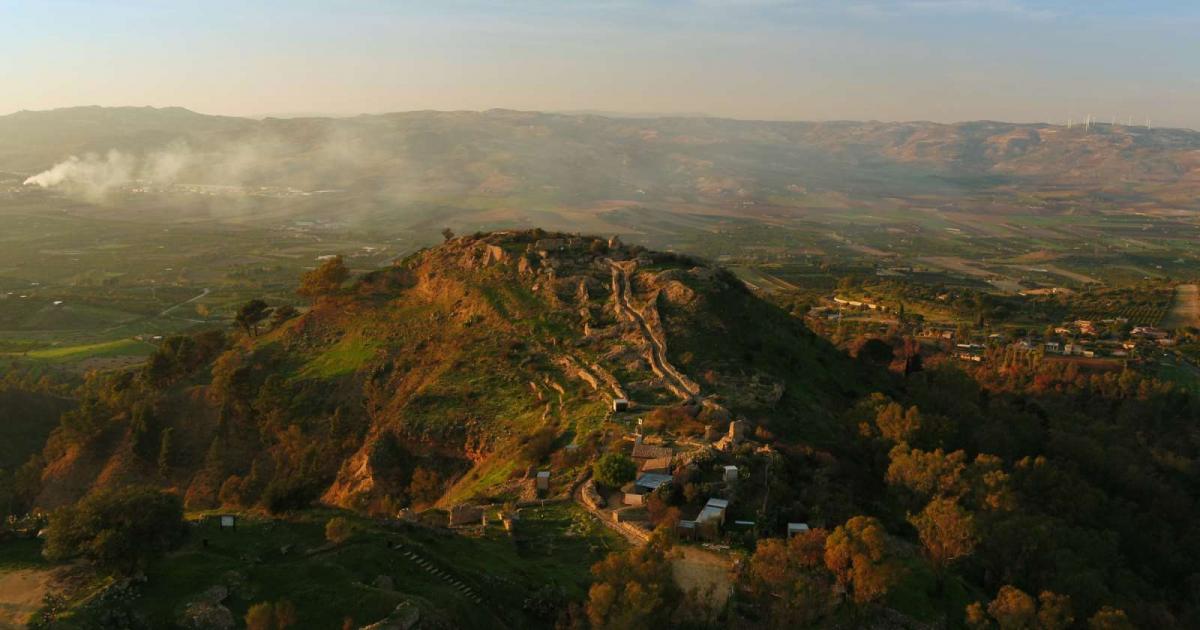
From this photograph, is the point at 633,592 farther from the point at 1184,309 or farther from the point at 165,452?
the point at 1184,309

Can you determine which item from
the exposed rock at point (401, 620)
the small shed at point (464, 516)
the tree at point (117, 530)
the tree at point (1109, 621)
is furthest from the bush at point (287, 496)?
the tree at point (1109, 621)

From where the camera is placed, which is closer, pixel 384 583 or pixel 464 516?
pixel 384 583

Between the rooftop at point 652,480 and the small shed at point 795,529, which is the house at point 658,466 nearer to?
the rooftop at point 652,480

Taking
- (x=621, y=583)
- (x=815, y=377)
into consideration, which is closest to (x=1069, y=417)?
(x=815, y=377)

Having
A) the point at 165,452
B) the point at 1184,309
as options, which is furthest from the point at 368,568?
the point at 1184,309

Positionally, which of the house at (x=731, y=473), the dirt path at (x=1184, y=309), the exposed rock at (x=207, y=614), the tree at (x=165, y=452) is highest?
the exposed rock at (x=207, y=614)
